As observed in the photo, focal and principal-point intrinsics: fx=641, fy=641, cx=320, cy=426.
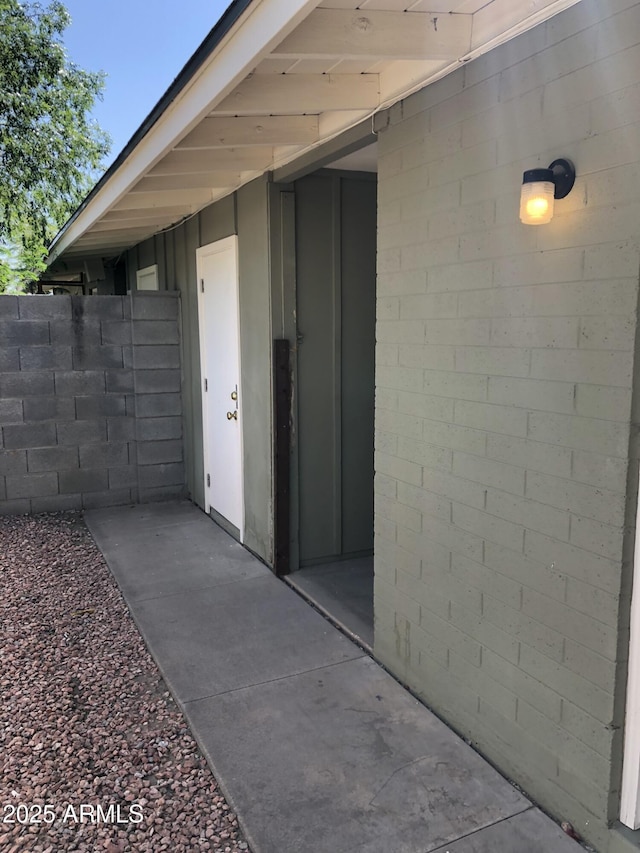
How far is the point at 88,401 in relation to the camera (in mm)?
5602

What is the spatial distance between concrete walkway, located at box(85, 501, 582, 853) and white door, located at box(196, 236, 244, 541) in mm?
1021

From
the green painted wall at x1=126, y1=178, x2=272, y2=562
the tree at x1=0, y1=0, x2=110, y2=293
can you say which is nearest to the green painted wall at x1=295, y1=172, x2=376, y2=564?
the green painted wall at x1=126, y1=178, x2=272, y2=562

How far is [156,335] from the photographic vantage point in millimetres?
5789

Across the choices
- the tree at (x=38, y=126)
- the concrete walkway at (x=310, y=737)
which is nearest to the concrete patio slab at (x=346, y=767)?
the concrete walkway at (x=310, y=737)

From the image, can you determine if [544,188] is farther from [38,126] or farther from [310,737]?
[38,126]

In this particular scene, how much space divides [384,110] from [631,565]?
6.70 ft

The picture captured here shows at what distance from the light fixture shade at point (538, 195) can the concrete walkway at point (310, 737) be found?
1864 mm

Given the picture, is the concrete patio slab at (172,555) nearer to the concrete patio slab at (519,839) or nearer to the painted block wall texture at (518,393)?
the painted block wall texture at (518,393)

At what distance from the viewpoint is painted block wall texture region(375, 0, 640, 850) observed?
1.77m

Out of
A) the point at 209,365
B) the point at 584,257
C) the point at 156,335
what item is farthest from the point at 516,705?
the point at 156,335

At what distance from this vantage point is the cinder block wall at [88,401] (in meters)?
5.36

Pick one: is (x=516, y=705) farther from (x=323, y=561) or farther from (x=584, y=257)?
(x=323, y=561)

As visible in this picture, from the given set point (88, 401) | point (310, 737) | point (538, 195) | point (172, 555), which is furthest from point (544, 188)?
point (88, 401)

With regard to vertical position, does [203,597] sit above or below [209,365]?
below
